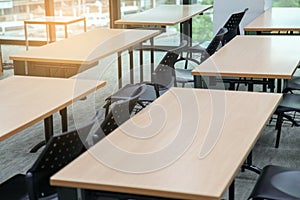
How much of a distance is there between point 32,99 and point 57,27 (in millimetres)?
4997

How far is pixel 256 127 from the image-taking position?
8.52 feet

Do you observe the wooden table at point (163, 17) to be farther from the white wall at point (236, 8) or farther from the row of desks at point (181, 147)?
the row of desks at point (181, 147)

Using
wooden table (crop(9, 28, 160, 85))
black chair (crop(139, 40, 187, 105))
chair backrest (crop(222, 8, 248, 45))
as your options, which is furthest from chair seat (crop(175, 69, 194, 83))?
chair backrest (crop(222, 8, 248, 45))

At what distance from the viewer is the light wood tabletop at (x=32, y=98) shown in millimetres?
2795

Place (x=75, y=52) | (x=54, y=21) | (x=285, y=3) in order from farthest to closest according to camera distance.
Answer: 1. (x=285, y=3)
2. (x=54, y=21)
3. (x=75, y=52)

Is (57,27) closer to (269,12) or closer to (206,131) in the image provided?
(269,12)

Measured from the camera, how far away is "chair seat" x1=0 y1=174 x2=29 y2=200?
270 centimetres

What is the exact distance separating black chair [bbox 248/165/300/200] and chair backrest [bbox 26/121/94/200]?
88 cm

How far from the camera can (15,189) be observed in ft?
9.07

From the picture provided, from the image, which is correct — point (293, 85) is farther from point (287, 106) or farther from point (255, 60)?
point (255, 60)

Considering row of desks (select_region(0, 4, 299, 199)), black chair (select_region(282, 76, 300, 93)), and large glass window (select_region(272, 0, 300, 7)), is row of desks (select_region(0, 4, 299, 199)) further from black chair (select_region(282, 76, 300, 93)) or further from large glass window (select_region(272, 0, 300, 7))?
large glass window (select_region(272, 0, 300, 7))

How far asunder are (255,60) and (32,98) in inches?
67.5

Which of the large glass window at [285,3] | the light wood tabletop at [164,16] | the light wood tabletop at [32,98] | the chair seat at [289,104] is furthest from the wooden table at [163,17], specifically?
the light wood tabletop at [32,98]

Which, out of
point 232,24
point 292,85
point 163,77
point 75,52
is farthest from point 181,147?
point 232,24
